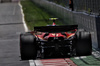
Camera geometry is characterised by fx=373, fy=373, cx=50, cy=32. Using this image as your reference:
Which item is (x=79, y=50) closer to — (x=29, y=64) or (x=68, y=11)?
(x=29, y=64)

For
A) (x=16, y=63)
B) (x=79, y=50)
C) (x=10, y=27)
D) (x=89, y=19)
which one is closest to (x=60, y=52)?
(x=79, y=50)

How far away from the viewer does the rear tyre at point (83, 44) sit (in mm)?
15297

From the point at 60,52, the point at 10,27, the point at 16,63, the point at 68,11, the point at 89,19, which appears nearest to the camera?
the point at 60,52

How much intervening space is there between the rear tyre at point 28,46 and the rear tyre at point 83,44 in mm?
1815

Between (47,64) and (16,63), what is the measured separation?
1558 mm

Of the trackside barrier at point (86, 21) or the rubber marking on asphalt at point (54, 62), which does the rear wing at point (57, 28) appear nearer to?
the rubber marking on asphalt at point (54, 62)

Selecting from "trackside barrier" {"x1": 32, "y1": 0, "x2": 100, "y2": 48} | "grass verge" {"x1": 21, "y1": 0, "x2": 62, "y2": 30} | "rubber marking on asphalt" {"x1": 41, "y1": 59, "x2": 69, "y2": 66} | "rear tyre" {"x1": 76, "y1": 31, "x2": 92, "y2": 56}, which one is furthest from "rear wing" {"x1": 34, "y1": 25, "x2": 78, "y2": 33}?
"grass verge" {"x1": 21, "y1": 0, "x2": 62, "y2": 30}

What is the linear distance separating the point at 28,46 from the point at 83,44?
226cm

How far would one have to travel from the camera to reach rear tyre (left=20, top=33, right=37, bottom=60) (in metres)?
15.1

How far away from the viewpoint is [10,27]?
1422 inches

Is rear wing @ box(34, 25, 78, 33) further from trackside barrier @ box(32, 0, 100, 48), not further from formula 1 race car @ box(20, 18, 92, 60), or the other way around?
trackside barrier @ box(32, 0, 100, 48)

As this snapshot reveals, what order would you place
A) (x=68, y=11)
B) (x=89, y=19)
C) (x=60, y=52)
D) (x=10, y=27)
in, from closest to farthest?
(x=60, y=52)
(x=89, y=19)
(x=68, y=11)
(x=10, y=27)

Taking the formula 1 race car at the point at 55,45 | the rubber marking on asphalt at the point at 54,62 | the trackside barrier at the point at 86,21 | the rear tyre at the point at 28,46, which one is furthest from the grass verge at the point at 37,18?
the rear tyre at the point at 28,46

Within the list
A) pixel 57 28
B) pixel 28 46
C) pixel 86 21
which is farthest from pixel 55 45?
pixel 86 21
